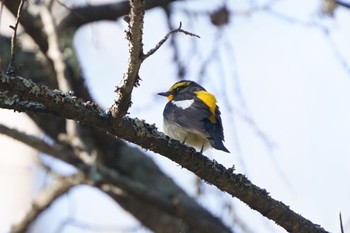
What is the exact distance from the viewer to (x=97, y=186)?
16.9 feet

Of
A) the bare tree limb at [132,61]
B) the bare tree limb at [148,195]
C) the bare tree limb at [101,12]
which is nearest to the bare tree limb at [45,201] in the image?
the bare tree limb at [148,195]

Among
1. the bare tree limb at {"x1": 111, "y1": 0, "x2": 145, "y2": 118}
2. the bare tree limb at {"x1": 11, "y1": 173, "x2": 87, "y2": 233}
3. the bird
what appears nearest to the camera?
the bare tree limb at {"x1": 111, "y1": 0, "x2": 145, "y2": 118}

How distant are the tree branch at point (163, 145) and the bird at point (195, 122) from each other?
71 centimetres

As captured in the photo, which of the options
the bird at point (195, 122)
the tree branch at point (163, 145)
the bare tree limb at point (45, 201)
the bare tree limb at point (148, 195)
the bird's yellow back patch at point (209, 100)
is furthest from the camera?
the bare tree limb at point (45, 201)

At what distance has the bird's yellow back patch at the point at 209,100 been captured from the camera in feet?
13.4

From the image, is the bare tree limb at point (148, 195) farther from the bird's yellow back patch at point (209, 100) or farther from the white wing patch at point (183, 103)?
the white wing patch at point (183, 103)

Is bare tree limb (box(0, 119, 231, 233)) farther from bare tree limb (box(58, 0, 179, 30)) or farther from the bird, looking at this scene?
bare tree limb (box(58, 0, 179, 30))

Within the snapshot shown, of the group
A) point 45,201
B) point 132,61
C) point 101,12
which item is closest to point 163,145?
point 132,61

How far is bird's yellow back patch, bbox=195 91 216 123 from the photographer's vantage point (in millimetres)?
4077

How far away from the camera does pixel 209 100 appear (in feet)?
14.6

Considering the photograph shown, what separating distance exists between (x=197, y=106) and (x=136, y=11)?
2.00m

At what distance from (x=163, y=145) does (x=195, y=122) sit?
118 cm

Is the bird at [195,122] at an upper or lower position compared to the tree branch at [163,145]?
upper

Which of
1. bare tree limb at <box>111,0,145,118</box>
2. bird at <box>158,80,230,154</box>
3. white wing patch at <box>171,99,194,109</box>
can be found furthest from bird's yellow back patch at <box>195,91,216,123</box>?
bare tree limb at <box>111,0,145,118</box>
